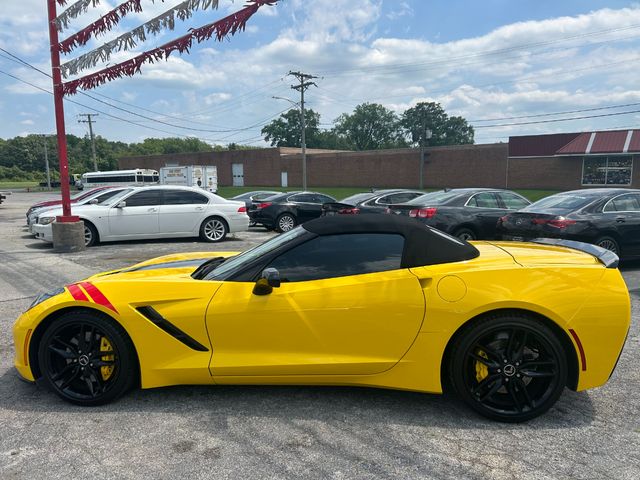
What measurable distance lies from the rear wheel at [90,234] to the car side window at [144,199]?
0.97m

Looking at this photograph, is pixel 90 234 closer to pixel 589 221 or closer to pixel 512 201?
pixel 512 201

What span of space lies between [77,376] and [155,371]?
597 millimetres

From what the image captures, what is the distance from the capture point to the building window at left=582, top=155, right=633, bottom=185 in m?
35.6

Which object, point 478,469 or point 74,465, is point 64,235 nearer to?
point 74,465

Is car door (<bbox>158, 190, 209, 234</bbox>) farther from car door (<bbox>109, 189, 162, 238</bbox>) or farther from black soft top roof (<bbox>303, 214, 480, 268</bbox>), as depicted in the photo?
black soft top roof (<bbox>303, 214, 480, 268</bbox>)

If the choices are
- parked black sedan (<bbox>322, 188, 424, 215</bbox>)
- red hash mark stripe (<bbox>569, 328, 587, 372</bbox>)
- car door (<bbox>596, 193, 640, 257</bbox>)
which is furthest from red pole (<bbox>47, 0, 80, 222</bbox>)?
car door (<bbox>596, 193, 640, 257</bbox>)

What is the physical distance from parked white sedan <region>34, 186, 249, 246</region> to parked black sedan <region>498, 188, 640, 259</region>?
7.05 m

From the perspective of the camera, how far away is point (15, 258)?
31.8 feet

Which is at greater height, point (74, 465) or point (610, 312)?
point (610, 312)

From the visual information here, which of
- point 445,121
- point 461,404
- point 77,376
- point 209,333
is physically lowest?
point 461,404

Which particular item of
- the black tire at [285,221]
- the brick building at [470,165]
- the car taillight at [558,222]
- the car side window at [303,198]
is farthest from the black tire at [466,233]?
the brick building at [470,165]

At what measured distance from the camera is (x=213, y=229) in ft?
40.4

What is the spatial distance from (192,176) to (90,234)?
28.7m

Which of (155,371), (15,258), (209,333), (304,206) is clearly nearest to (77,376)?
(155,371)
